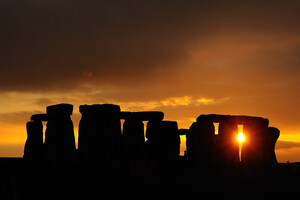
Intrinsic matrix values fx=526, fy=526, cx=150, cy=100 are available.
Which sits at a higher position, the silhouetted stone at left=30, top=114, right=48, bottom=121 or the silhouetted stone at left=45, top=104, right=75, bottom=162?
the silhouetted stone at left=30, top=114, right=48, bottom=121

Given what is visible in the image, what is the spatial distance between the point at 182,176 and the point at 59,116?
22.6 ft

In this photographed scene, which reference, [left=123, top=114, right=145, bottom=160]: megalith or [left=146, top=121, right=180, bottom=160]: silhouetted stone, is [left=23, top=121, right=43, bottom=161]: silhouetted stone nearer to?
[left=123, top=114, right=145, bottom=160]: megalith

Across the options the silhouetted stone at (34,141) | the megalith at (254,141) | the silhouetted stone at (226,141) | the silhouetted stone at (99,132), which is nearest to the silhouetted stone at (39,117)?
the silhouetted stone at (34,141)

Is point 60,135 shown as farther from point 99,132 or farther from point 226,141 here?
point 226,141

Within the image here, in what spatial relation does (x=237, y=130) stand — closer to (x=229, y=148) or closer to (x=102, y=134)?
(x=229, y=148)

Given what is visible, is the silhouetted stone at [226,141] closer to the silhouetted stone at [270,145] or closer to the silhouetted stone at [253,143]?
the silhouetted stone at [253,143]

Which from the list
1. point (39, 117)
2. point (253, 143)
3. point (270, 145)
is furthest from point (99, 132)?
point (270, 145)

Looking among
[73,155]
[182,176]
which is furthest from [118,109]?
[182,176]

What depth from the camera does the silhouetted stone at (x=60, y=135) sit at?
25.5m

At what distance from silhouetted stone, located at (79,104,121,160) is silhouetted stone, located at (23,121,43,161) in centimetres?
336

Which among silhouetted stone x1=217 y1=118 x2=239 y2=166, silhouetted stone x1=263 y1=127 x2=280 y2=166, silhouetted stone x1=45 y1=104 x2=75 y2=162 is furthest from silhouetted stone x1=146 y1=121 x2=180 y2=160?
silhouetted stone x1=263 y1=127 x2=280 y2=166

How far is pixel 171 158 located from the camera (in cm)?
2772

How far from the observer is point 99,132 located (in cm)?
2523

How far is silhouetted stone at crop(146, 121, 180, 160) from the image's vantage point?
27341 millimetres
